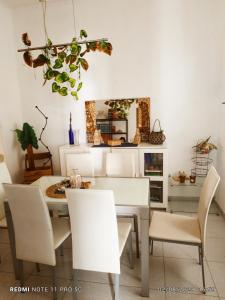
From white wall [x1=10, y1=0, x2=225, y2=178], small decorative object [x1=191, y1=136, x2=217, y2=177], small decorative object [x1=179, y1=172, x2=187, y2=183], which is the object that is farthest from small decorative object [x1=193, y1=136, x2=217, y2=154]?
small decorative object [x1=179, y1=172, x2=187, y2=183]

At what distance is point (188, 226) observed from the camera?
1895mm

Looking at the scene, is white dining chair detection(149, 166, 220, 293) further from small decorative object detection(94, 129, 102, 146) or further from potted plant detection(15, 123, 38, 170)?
potted plant detection(15, 123, 38, 170)

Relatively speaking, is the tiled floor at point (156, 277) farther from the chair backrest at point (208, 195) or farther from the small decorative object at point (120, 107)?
the small decorative object at point (120, 107)

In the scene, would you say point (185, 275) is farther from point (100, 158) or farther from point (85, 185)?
point (100, 158)

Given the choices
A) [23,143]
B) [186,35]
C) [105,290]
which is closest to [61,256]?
[105,290]

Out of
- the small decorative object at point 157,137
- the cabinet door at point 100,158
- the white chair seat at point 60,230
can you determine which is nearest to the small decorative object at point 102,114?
the cabinet door at point 100,158

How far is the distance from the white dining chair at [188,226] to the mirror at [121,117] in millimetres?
1518

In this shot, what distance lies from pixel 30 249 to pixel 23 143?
Result: 1.92 m

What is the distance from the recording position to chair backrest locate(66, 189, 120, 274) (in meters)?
1.40

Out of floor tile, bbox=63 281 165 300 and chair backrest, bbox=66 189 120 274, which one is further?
floor tile, bbox=63 281 165 300

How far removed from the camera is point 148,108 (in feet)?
10.6

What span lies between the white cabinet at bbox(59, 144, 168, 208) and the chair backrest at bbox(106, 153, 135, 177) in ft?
1.36

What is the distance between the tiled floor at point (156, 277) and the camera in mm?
1760

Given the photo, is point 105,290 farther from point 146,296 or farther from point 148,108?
point 148,108
